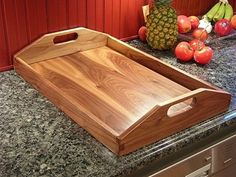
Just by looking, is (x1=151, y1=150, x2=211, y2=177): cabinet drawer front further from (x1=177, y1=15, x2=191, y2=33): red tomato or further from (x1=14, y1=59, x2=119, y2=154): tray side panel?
(x1=177, y1=15, x2=191, y2=33): red tomato

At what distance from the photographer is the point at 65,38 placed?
148cm

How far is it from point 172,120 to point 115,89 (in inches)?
11.1

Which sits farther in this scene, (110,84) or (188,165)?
(110,84)

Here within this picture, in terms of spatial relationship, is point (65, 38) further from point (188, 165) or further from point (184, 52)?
point (188, 165)

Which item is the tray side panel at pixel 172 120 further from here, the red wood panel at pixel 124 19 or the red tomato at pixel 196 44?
the red wood panel at pixel 124 19

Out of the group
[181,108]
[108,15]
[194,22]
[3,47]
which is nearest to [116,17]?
[108,15]

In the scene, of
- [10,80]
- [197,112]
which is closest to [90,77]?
[10,80]

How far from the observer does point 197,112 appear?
1.10m

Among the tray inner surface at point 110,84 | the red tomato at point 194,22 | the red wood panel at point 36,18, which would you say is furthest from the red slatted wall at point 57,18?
the red tomato at point 194,22

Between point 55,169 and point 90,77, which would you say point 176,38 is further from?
point 55,169

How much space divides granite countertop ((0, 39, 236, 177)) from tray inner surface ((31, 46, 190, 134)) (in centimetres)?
9

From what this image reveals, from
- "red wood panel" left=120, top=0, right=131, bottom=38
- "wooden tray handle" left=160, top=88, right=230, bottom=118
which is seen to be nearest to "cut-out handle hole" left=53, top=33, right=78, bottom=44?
"red wood panel" left=120, top=0, right=131, bottom=38

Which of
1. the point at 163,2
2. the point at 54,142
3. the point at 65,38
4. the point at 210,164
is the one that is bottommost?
the point at 210,164

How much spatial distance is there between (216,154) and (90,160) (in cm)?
43
